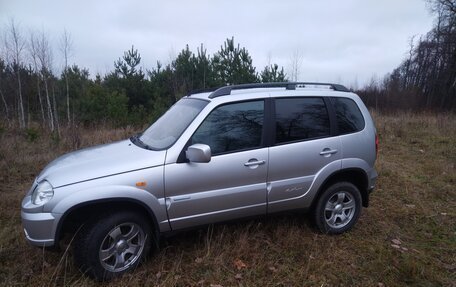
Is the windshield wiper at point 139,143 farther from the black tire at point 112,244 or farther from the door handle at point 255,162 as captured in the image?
the door handle at point 255,162

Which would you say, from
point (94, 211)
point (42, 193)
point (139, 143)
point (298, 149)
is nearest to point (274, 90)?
point (298, 149)

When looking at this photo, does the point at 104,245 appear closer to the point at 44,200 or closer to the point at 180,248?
the point at 44,200

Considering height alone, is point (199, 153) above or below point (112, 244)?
above

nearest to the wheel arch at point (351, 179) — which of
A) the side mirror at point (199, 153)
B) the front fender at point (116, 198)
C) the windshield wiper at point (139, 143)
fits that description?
the side mirror at point (199, 153)

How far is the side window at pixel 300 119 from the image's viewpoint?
345 centimetres

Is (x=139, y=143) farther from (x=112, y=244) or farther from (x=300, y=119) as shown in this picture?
(x=300, y=119)

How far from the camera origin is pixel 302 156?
3.44m

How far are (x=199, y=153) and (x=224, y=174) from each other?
439mm

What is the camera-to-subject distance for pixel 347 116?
383 cm

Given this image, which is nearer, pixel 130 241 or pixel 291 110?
pixel 130 241

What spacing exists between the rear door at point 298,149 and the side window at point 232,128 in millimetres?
230

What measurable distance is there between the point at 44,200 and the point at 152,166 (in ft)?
3.23

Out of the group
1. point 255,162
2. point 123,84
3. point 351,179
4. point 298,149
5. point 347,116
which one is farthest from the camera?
point 123,84

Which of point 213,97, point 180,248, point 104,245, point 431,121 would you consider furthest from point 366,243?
point 431,121
